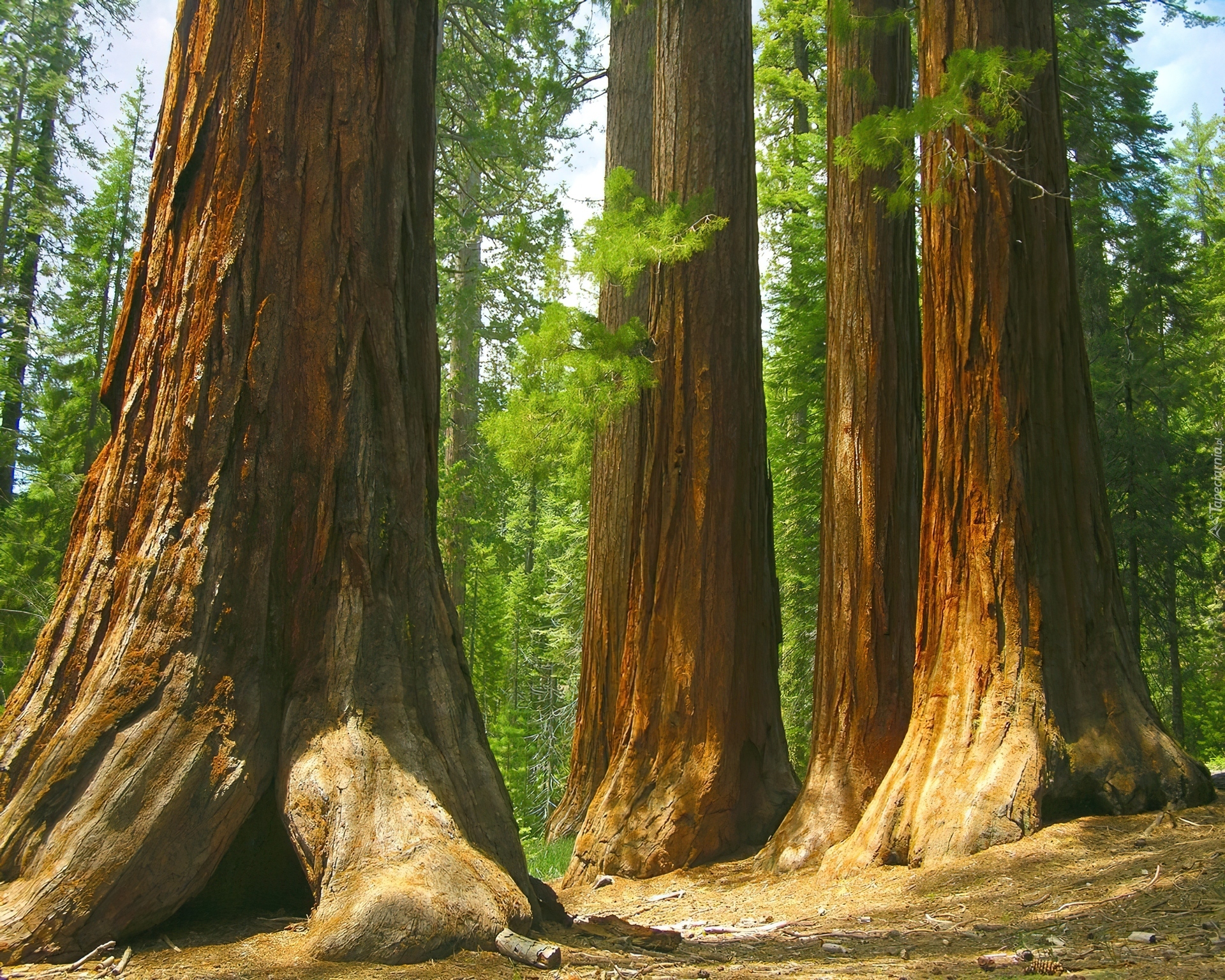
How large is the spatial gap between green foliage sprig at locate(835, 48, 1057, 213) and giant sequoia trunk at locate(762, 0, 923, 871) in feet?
3.20

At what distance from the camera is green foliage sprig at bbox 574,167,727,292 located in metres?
7.51

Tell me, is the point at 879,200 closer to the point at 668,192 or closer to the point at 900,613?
the point at 668,192

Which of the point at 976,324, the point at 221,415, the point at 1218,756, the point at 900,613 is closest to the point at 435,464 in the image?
the point at 221,415

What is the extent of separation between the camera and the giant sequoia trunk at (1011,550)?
4.95 metres

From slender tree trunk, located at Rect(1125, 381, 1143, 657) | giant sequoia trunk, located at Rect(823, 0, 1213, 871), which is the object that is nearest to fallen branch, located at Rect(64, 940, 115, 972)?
giant sequoia trunk, located at Rect(823, 0, 1213, 871)

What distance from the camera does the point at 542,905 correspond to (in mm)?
3947

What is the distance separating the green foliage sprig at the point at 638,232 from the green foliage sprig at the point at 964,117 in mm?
1569

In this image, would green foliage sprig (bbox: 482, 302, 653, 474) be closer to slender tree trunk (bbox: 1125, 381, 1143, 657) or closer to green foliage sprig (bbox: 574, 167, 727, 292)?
green foliage sprig (bbox: 574, 167, 727, 292)

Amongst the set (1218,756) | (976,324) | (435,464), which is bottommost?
(1218,756)

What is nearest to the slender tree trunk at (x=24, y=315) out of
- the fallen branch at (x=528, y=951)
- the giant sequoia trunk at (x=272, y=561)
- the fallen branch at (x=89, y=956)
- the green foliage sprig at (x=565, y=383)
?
the green foliage sprig at (x=565, y=383)

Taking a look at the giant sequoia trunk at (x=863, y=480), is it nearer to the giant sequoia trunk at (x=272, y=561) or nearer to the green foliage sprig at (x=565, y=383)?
the green foliage sprig at (x=565, y=383)

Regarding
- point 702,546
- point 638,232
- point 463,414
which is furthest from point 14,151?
point 702,546

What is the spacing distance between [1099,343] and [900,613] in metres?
10.9

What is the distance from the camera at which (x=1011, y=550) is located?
17.6 ft
